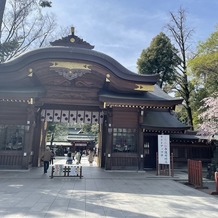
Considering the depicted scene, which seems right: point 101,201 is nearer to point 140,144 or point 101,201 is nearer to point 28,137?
point 140,144

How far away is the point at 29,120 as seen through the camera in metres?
13.2

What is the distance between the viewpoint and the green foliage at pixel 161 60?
27.6m

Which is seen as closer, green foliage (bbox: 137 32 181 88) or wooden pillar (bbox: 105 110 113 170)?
wooden pillar (bbox: 105 110 113 170)

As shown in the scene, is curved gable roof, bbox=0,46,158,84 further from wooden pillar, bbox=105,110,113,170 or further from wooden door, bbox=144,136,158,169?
wooden door, bbox=144,136,158,169

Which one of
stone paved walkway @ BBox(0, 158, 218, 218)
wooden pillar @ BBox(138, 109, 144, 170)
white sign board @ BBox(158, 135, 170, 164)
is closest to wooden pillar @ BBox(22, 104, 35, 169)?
stone paved walkway @ BBox(0, 158, 218, 218)

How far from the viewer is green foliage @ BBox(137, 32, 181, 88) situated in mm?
27562

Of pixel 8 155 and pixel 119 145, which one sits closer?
pixel 8 155

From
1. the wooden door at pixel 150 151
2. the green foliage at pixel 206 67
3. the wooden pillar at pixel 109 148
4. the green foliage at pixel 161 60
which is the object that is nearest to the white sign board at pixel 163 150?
the wooden pillar at pixel 109 148

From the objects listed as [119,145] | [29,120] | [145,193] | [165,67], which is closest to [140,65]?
[165,67]

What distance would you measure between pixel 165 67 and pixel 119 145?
1659cm

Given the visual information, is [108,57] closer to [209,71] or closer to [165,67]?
[209,71]

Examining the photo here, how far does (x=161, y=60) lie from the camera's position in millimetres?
27750

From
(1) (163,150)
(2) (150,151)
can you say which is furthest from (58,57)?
(2) (150,151)

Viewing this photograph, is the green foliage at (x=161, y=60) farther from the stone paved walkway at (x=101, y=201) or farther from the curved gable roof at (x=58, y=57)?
the stone paved walkway at (x=101, y=201)
